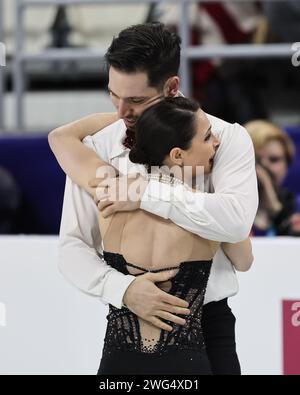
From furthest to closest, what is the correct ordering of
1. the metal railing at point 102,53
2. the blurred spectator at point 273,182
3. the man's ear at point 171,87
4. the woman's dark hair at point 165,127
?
the metal railing at point 102,53
the blurred spectator at point 273,182
the man's ear at point 171,87
the woman's dark hair at point 165,127

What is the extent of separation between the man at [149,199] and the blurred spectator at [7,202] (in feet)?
8.42

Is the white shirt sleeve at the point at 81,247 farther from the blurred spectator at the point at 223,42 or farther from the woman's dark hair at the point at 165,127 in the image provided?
the blurred spectator at the point at 223,42

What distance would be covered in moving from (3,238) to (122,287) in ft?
3.66

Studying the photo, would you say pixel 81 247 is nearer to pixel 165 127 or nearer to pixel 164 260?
pixel 164 260

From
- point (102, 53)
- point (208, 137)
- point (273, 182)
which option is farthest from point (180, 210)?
point (102, 53)

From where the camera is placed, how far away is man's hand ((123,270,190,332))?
2461 millimetres

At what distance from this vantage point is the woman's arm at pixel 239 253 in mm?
2539

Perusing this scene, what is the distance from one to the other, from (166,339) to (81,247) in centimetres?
Answer: 31

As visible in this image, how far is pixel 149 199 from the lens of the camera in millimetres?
2432

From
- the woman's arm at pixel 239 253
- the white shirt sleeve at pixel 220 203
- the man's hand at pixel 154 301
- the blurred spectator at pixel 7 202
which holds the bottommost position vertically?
the blurred spectator at pixel 7 202

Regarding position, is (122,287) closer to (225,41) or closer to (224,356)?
(224,356)

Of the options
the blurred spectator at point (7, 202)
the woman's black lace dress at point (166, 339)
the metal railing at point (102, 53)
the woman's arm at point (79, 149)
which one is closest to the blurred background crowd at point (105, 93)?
the blurred spectator at point (7, 202)

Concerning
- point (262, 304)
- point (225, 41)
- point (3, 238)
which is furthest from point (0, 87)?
point (262, 304)

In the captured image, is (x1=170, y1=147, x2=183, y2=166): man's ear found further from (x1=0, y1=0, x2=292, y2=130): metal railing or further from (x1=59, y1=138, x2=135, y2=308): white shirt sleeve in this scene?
(x1=0, y1=0, x2=292, y2=130): metal railing
